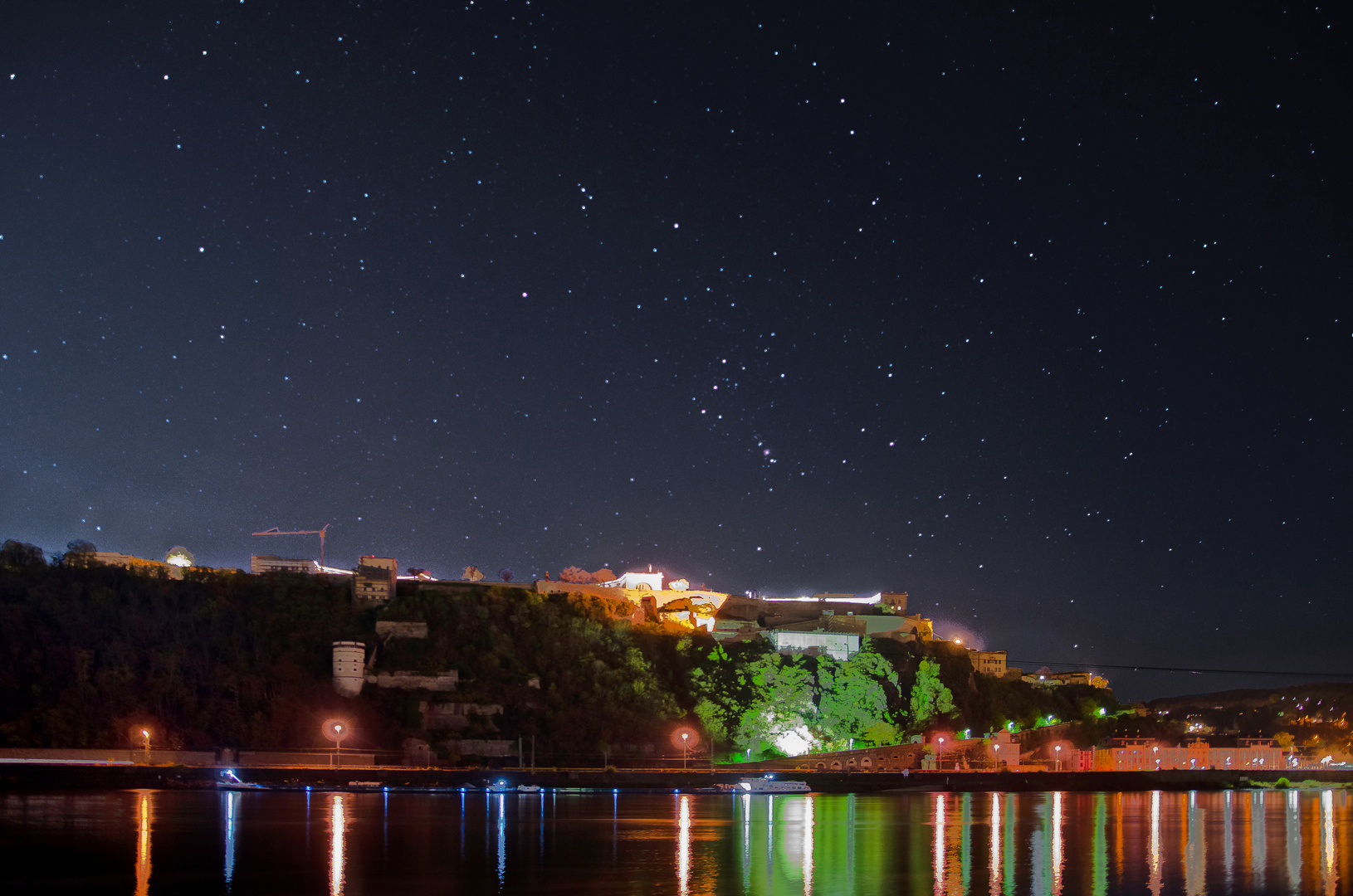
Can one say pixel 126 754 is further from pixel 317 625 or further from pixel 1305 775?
pixel 1305 775

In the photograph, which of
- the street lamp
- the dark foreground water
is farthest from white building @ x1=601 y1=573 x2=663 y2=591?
the dark foreground water

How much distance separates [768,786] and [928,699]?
70.1ft

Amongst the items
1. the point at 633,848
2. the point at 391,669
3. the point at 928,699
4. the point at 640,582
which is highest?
the point at 640,582

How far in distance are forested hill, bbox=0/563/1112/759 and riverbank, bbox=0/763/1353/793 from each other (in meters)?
2.61

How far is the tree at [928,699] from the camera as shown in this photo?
7481 cm

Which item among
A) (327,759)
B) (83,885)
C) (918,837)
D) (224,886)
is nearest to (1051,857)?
(918,837)

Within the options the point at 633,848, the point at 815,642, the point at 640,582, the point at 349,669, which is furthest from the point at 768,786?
the point at 640,582

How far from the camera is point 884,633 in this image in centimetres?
8406

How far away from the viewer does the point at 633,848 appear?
28.7 meters

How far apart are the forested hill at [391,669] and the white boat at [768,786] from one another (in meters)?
7.36

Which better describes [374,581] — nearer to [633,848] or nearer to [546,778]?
[546,778]

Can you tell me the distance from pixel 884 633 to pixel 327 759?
139ft

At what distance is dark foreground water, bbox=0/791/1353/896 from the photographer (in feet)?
73.6

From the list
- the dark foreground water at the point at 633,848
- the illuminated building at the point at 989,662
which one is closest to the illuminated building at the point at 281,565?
the dark foreground water at the point at 633,848
